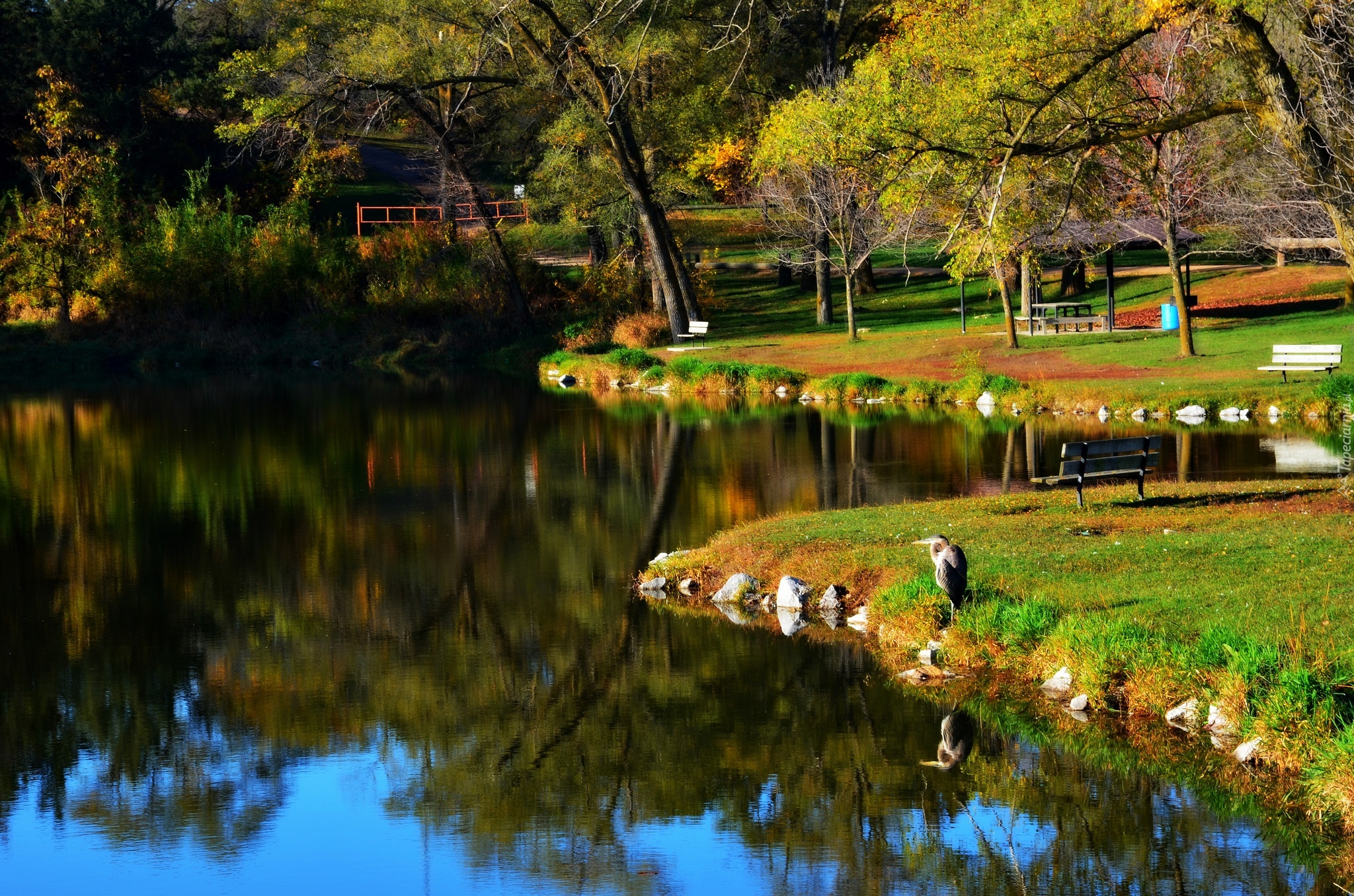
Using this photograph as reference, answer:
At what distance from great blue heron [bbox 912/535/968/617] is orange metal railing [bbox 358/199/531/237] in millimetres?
37759

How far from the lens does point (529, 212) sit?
52.0m

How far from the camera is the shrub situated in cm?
4825

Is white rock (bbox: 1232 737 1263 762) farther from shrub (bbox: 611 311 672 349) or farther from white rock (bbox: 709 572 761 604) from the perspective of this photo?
shrub (bbox: 611 311 672 349)

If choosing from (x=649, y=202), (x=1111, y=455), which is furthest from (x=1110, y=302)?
(x=1111, y=455)

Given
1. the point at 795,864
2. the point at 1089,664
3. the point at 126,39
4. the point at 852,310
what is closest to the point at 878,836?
the point at 795,864

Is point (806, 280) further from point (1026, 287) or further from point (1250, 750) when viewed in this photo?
point (1250, 750)

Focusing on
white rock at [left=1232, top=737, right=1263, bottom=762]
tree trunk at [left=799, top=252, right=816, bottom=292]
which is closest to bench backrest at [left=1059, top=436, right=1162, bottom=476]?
white rock at [left=1232, top=737, right=1263, bottom=762]

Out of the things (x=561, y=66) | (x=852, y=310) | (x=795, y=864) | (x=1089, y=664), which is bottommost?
(x=795, y=864)

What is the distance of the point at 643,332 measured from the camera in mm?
48469

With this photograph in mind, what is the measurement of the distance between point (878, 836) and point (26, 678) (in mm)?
9122

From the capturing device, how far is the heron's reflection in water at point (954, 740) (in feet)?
38.1

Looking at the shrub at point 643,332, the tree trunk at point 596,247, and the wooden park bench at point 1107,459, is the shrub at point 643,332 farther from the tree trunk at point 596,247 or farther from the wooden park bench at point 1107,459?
the wooden park bench at point 1107,459

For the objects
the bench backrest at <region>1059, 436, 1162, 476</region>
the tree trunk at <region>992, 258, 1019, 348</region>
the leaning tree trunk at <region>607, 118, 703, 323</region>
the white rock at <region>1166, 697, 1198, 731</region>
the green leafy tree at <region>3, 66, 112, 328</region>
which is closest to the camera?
the white rock at <region>1166, 697, 1198, 731</region>

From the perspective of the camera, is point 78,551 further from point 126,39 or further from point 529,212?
point 126,39
